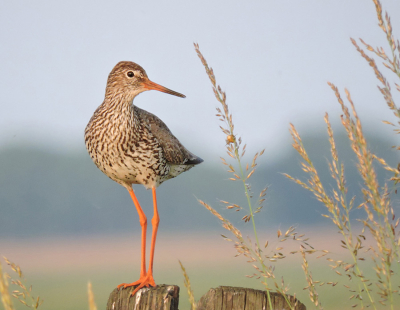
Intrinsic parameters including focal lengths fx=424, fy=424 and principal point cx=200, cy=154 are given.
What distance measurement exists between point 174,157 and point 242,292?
278 centimetres

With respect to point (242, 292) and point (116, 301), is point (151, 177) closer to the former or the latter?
point (116, 301)

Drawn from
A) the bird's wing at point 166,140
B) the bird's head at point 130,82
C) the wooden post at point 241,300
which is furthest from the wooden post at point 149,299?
the bird's head at point 130,82

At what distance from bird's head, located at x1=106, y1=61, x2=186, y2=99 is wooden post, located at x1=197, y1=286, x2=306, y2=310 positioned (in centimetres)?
296

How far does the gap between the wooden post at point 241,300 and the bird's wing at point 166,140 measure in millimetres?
2617

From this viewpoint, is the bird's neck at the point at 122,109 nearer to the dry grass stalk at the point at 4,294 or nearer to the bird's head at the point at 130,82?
the bird's head at the point at 130,82

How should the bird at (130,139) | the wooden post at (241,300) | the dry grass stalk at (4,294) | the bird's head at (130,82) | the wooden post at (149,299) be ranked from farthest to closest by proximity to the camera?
1. the bird's head at (130,82)
2. the bird at (130,139)
3. the wooden post at (149,299)
4. the wooden post at (241,300)
5. the dry grass stalk at (4,294)

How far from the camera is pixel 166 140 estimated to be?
577cm

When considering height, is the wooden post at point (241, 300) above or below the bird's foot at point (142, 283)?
above

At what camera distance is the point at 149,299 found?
3965 mm

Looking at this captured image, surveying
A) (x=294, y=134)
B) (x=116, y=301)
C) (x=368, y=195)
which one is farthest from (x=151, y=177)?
(x=368, y=195)

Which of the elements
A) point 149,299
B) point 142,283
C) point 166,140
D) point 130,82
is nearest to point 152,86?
point 130,82

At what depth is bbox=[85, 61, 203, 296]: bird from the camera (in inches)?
208

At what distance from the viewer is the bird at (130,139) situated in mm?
5285

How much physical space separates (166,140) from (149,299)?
2382 millimetres
